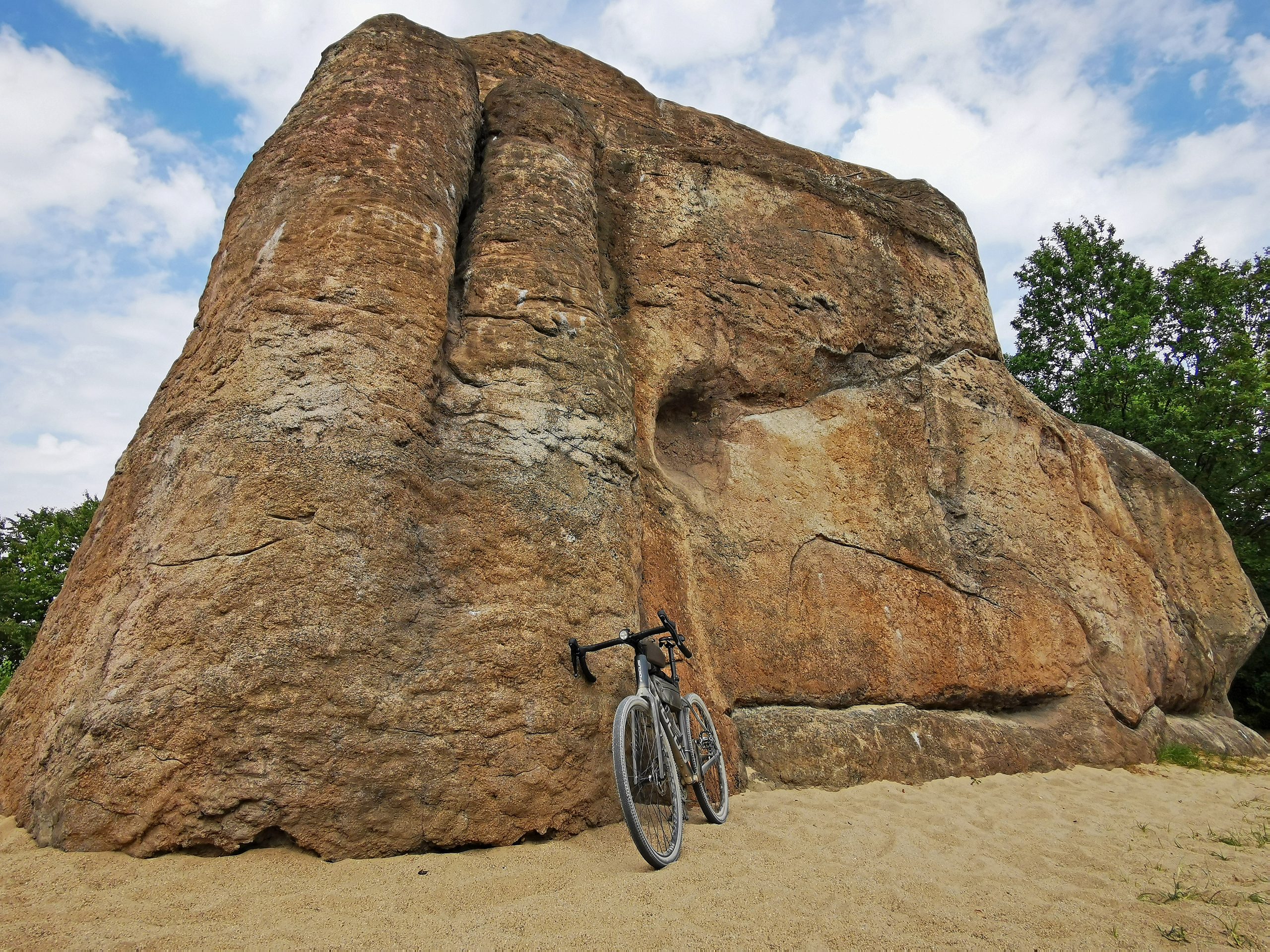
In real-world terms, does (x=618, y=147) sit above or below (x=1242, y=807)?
above

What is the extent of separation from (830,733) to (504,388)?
3.09 metres

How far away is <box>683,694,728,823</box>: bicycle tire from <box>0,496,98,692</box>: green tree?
16164 mm

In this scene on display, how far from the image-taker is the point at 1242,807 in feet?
17.6

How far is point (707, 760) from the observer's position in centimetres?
420

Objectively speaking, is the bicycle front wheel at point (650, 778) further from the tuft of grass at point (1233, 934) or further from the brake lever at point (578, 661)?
the tuft of grass at point (1233, 934)

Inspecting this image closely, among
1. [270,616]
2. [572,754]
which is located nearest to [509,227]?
[270,616]

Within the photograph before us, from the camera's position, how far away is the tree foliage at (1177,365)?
46.1 ft

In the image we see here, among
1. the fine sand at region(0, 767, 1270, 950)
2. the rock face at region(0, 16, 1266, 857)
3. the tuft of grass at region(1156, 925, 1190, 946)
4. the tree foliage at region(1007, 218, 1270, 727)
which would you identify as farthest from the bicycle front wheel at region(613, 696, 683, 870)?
Answer: the tree foliage at region(1007, 218, 1270, 727)

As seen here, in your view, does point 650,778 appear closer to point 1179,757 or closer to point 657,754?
point 657,754

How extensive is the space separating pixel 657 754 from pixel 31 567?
19466 mm

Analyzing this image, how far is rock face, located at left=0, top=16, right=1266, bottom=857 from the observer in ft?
10.7

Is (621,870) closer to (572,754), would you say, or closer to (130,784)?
(572,754)

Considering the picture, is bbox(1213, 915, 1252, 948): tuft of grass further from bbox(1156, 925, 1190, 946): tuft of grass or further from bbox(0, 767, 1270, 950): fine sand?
bbox(1156, 925, 1190, 946): tuft of grass

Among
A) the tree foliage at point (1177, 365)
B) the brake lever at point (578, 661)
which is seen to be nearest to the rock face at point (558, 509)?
the brake lever at point (578, 661)
